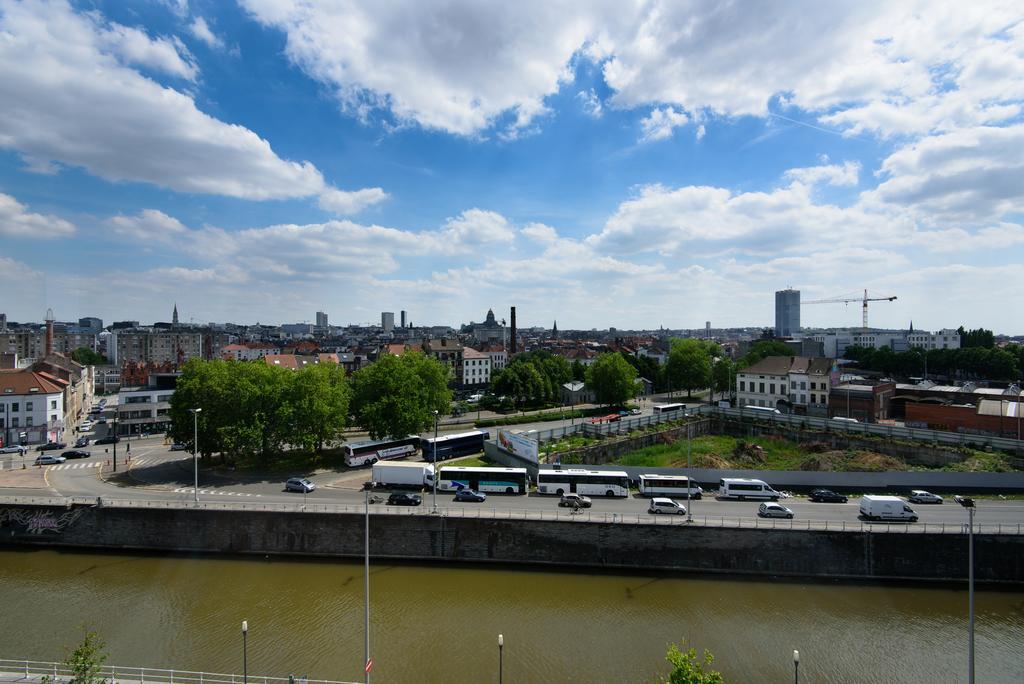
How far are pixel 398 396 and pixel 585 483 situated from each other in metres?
A: 16.4

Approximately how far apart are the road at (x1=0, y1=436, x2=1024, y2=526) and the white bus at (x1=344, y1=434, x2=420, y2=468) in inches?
34.4

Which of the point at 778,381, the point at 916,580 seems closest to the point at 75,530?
the point at 916,580

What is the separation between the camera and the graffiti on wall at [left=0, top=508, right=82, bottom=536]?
27.5 metres

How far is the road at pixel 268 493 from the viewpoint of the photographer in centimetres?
2752

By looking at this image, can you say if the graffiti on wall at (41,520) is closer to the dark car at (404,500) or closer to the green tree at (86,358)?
the dark car at (404,500)

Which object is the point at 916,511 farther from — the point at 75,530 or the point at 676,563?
the point at 75,530

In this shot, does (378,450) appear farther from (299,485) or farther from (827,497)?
(827,497)

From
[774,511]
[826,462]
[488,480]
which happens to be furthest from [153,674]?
[826,462]

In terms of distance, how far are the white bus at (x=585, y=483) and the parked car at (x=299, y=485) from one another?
45.1ft

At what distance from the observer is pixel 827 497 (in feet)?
99.1

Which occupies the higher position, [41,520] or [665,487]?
[665,487]

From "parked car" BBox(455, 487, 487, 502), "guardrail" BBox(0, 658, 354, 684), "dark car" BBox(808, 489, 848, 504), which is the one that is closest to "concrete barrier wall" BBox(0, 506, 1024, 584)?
"parked car" BBox(455, 487, 487, 502)

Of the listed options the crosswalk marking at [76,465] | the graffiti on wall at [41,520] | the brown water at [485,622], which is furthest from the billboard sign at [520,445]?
the crosswalk marking at [76,465]

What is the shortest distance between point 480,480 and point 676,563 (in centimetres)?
1255
